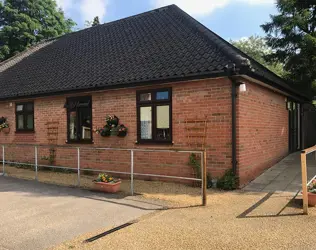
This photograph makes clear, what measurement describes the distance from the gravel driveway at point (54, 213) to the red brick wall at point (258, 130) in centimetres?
281

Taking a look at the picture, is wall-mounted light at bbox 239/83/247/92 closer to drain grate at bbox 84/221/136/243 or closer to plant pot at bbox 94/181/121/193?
plant pot at bbox 94/181/121/193

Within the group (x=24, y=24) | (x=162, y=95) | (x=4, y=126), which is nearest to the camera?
(x=162, y=95)

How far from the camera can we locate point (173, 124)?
7.71m

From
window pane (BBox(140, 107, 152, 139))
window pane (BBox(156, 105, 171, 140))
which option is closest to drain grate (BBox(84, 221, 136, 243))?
window pane (BBox(156, 105, 171, 140))

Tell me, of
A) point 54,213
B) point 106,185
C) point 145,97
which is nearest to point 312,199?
point 106,185

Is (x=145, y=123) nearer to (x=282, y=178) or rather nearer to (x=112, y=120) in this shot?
(x=112, y=120)

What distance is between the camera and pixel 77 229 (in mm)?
4371

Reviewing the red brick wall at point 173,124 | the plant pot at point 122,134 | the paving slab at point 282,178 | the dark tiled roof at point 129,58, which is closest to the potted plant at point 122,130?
the plant pot at point 122,134

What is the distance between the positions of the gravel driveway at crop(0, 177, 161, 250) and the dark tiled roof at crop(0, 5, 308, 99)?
3.29 metres

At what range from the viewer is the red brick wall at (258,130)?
7066 mm

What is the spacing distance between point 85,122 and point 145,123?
2.47m

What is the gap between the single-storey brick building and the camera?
7047mm

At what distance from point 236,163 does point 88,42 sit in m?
8.82

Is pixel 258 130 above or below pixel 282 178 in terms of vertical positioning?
above
